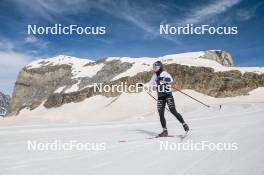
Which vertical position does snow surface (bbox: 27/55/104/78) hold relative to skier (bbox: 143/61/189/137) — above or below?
above

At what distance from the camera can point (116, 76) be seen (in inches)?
2104

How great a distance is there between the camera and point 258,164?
546 cm

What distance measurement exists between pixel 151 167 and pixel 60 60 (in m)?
76.3

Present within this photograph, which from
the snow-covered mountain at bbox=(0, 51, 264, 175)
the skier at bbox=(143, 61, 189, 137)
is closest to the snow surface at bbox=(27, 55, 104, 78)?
the snow-covered mountain at bbox=(0, 51, 264, 175)

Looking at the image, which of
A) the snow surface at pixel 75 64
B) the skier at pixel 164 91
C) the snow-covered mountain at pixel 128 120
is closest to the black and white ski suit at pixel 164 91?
the skier at pixel 164 91

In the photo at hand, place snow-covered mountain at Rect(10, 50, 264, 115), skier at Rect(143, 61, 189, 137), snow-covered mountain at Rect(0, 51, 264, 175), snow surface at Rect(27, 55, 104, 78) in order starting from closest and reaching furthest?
snow-covered mountain at Rect(0, 51, 264, 175)
skier at Rect(143, 61, 189, 137)
snow-covered mountain at Rect(10, 50, 264, 115)
snow surface at Rect(27, 55, 104, 78)

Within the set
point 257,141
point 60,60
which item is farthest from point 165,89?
point 60,60

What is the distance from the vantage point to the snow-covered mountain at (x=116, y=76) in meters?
42.5

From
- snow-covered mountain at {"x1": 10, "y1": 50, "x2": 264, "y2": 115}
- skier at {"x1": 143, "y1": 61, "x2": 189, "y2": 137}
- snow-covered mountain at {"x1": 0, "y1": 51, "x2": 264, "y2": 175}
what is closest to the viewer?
snow-covered mountain at {"x1": 0, "y1": 51, "x2": 264, "y2": 175}

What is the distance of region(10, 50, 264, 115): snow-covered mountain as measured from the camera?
140 ft

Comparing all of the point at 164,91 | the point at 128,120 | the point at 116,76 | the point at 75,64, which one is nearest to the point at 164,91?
the point at 164,91

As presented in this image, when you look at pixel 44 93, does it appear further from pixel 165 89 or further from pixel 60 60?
pixel 165 89

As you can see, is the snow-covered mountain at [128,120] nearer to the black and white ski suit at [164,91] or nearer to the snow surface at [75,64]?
the snow surface at [75,64]

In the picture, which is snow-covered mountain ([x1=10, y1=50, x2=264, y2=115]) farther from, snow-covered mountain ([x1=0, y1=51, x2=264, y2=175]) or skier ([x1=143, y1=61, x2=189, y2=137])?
skier ([x1=143, y1=61, x2=189, y2=137])
